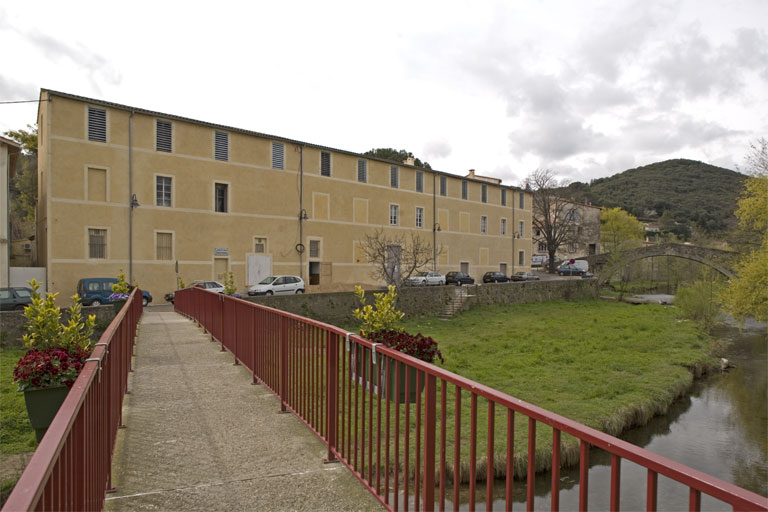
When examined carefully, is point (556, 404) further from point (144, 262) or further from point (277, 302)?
point (144, 262)

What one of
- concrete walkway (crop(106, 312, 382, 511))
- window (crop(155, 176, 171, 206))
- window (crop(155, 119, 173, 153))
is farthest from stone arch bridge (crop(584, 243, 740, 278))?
window (crop(155, 119, 173, 153))

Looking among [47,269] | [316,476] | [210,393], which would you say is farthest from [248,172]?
[316,476]

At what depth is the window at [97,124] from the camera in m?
26.5

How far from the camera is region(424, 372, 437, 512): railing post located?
9.34ft

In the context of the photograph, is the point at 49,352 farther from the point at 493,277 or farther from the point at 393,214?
the point at 493,277

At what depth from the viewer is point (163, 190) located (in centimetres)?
2895

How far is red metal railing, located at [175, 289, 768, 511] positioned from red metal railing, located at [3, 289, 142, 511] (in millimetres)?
1576

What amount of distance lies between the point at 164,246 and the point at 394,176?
1873cm

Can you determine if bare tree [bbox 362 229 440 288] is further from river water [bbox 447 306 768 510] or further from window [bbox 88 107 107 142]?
river water [bbox 447 306 768 510]

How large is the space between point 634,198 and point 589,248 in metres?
35.8

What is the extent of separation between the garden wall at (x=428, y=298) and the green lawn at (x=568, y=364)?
114cm

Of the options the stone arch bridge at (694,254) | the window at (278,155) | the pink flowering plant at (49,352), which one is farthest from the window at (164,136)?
the stone arch bridge at (694,254)

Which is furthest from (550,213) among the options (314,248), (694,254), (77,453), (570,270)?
(77,453)

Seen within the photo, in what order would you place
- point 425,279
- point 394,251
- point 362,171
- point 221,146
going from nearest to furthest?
point 221,146, point 394,251, point 425,279, point 362,171
